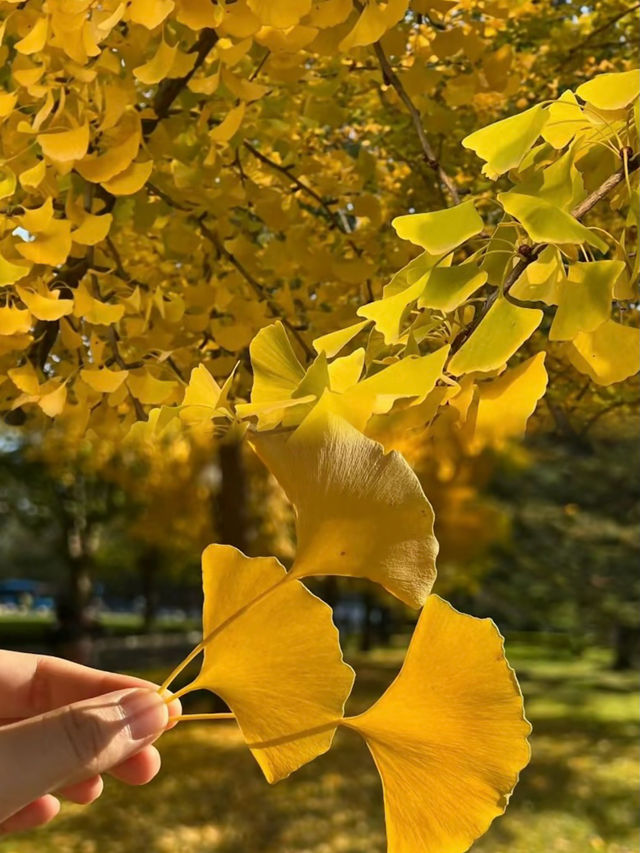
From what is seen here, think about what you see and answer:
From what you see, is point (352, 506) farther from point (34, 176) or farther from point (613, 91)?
point (34, 176)

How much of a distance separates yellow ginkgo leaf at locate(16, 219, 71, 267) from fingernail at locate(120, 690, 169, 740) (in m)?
0.55

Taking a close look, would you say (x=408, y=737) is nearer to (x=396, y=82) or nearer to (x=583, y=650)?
(x=396, y=82)

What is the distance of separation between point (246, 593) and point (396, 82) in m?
0.76

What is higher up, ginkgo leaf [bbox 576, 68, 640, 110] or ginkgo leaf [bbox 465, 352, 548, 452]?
ginkgo leaf [bbox 576, 68, 640, 110]

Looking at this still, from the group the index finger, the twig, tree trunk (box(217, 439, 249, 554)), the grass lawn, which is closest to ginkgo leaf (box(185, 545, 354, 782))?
the index finger

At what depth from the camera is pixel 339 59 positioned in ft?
5.46

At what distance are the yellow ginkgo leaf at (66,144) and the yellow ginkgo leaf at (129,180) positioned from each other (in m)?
0.08

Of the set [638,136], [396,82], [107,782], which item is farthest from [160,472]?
[638,136]

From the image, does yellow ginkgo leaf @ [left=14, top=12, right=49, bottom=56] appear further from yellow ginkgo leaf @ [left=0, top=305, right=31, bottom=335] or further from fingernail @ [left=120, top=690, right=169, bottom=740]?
fingernail @ [left=120, top=690, right=169, bottom=740]

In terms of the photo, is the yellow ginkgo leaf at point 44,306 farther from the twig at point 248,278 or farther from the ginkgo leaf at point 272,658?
the ginkgo leaf at point 272,658

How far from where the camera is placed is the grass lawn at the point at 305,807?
4.06 meters

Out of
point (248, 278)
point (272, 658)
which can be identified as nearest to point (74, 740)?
point (272, 658)

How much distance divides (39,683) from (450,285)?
0.56 meters

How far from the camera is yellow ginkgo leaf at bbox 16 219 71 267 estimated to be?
955mm
